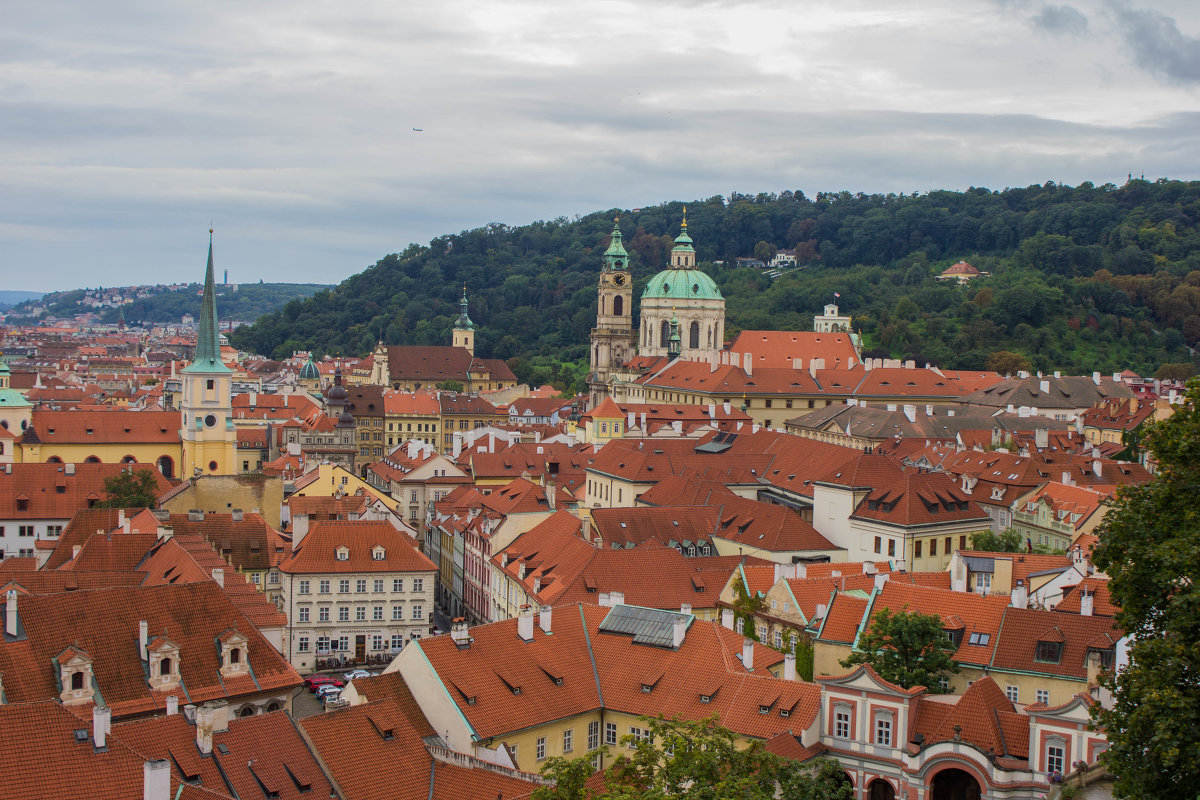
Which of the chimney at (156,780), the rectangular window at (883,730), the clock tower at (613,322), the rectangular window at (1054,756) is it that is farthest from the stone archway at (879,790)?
the clock tower at (613,322)

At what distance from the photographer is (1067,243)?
192375 mm

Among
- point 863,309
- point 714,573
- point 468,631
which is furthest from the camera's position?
point 863,309

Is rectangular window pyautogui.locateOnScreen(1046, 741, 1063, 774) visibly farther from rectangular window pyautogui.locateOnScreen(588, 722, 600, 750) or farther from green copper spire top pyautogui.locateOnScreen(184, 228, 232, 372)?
green copper spire top pyautogui.locateOnScreen(184, 228, 232, 372)

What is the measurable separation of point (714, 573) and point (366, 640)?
593 inches

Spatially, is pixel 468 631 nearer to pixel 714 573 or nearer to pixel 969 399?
pixel 714 573

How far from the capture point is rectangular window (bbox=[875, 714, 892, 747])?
119 feet

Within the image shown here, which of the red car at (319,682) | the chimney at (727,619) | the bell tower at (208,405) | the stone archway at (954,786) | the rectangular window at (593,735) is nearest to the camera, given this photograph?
the stone archway at (954,786)

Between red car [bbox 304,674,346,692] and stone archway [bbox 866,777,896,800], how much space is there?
22.2 metres

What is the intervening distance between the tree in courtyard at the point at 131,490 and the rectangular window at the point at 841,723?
40.2 meters

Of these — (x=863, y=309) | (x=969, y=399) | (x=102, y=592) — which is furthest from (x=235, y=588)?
(x=863, y=309)

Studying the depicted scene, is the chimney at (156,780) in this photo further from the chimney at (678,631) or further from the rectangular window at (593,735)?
the chimney at (678,631)

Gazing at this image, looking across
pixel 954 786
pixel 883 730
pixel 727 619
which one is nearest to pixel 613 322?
pixel 727 619

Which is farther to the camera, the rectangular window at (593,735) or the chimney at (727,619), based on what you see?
the chimney at (727,619)

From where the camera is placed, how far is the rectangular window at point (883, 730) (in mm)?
36219
